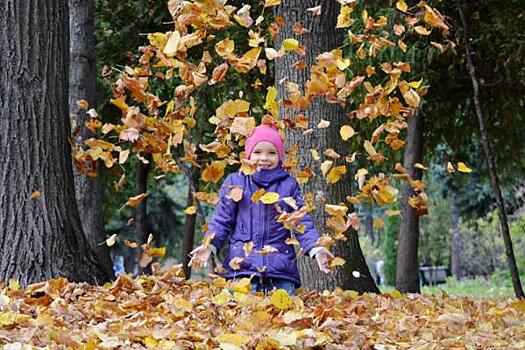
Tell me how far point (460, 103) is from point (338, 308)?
6900 millimetres

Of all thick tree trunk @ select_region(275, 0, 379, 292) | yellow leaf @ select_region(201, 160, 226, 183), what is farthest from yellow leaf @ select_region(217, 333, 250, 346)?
thick tree trunk @ select_region(275, 0, 379, 292)

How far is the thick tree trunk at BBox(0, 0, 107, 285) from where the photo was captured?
4930 millimetres

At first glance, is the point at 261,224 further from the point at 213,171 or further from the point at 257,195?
the point at 213,171

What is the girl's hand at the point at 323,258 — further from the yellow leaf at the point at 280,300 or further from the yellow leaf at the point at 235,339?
the yellow leaf at the point at 235,339

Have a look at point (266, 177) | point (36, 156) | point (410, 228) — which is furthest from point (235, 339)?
point (410, 228)

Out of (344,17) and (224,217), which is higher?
(344,17)

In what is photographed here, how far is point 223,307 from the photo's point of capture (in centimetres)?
416

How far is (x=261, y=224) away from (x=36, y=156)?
153cm

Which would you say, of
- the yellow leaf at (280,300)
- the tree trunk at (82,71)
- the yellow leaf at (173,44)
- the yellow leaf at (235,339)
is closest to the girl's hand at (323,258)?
the yellow leaf at (280,300)

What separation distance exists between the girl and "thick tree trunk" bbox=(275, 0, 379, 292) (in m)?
1.47

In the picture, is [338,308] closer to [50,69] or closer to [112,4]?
[50,69]

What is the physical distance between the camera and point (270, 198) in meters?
4.59

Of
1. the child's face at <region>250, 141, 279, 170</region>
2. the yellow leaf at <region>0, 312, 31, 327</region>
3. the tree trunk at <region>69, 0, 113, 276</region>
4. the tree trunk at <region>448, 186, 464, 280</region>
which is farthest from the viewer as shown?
the tree trunk at <region>448, 186, 464, 280</region>

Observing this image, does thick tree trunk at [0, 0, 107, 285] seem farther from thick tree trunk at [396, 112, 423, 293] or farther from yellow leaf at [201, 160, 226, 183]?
thick tree trunk at [396, 112, 423, 293]
